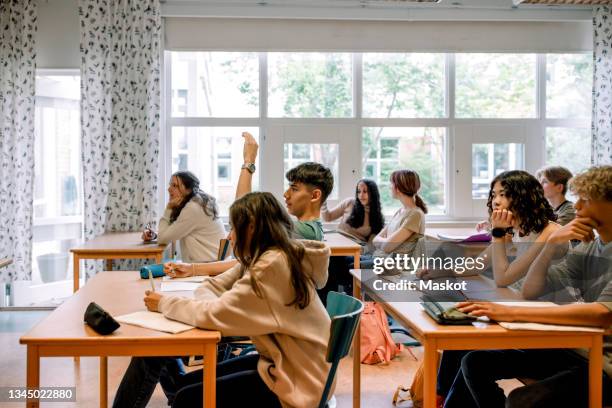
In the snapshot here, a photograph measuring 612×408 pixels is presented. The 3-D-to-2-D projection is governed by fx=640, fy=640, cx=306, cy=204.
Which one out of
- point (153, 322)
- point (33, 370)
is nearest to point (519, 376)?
point (153, 322)

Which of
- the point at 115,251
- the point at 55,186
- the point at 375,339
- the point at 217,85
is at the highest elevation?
the point at 217,85

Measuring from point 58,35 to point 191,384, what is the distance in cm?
445

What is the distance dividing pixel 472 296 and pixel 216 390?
103 centimetres

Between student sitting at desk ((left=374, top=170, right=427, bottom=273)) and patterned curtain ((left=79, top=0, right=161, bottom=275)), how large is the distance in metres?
2.09

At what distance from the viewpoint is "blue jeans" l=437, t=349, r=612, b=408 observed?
1993 millimetres

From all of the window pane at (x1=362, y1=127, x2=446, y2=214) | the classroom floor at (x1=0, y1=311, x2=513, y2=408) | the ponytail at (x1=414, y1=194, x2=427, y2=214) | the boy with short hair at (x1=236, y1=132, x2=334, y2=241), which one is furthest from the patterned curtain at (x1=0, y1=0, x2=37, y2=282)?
the boy with short hair at (x1=236, y1=132, x2=334, y2=241)

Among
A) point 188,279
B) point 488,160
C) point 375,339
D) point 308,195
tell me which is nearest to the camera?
point 308,195

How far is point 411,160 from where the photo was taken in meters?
6.00

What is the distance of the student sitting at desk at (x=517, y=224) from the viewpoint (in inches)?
99.3

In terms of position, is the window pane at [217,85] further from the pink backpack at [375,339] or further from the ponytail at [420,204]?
the pink backpack at [375,339]

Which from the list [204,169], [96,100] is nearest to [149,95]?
[96,100]

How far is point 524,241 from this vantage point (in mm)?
2590

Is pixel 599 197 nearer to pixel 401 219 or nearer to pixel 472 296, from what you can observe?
pixel 472 296

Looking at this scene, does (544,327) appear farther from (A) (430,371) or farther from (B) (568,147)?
(B) (568,147)
